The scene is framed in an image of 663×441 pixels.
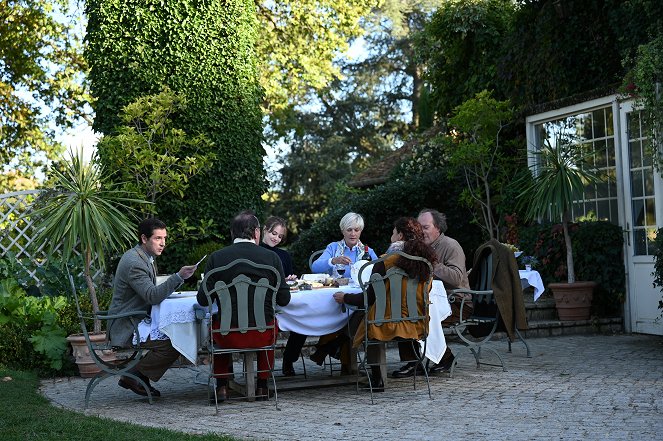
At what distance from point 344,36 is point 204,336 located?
50.9 ft

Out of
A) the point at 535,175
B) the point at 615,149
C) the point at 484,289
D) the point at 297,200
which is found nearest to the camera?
the point at 484,289

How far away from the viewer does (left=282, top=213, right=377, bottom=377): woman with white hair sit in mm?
7482

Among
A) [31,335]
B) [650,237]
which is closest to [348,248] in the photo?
[31,335]

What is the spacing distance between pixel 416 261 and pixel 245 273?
1.24 m

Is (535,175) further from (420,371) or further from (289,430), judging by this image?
(289,430)

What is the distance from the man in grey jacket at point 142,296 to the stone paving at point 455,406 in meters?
0.30

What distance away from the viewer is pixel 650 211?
1017 cm

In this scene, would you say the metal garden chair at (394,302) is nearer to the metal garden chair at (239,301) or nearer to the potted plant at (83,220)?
the metal garden chair at (239,301)

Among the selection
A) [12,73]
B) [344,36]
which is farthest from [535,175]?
[12,73]

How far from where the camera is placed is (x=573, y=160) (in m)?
10.9

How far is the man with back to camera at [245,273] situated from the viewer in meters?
6.17

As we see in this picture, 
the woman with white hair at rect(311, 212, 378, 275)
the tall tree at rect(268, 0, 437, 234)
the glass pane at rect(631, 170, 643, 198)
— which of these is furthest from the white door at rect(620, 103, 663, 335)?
the tall tree at rect(268, 0, 437, 234)

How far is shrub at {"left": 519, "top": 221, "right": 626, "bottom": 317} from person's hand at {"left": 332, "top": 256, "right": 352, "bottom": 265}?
14.1 feet

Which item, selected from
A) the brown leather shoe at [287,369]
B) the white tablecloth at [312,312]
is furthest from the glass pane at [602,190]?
the white tablecloth at [312,312]
